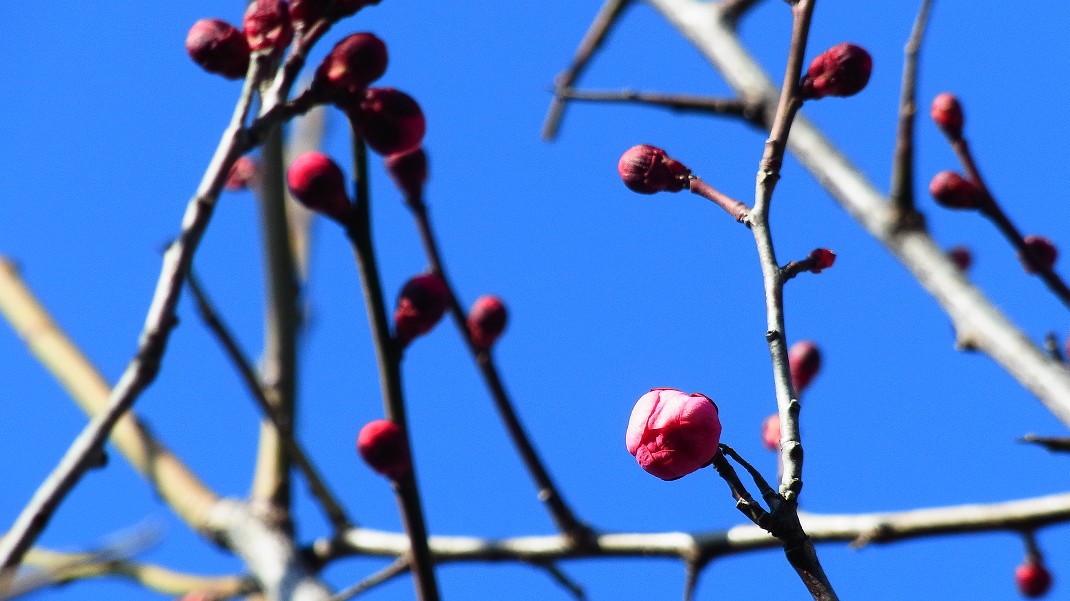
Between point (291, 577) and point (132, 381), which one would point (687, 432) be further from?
point (291, 577)

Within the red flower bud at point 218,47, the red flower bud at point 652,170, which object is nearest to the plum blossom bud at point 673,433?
the red flower bud at point 652,170

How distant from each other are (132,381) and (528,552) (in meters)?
0.98

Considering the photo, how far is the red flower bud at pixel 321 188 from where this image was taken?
185 cm

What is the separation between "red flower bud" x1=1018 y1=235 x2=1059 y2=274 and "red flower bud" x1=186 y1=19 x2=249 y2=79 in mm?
1332

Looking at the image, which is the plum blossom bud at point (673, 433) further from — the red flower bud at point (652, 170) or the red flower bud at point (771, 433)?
the red flower bud at point (771, 433)

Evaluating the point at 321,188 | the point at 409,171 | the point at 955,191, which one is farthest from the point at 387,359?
the point at 955,191

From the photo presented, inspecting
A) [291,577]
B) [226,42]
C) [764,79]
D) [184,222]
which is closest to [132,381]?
[184,222]

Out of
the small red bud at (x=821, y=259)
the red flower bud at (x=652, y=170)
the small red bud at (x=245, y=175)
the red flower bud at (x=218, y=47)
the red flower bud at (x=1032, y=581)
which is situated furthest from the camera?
the small red bud at (x=245, y=175)

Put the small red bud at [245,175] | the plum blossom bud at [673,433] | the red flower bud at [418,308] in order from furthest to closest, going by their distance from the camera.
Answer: the small red bud at [245,175], the red flower bud at [418,308], the plum blossom bud at [673,433]

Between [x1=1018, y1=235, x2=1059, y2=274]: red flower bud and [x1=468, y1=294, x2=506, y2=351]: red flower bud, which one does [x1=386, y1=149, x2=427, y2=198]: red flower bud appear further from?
[x1=1018, y1=235, x2=1059, y2=274]: red flower bud

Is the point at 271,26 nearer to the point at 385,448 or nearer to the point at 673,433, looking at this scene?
the point at 385,448

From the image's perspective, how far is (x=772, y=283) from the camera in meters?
1.17

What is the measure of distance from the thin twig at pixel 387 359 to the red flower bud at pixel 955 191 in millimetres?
1030

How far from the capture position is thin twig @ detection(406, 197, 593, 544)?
2.13 m
